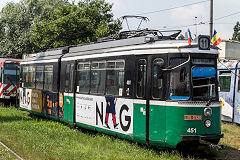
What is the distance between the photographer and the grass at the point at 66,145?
8674 millimetres

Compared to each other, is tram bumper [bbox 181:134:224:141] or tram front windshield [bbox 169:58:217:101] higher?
tram front windshield [bbox 169:58:217:101]

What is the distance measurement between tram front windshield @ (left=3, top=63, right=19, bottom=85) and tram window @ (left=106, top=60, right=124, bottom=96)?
1334cm

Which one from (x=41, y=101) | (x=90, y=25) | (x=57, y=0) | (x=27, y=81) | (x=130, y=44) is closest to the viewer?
(x=130, y=44)

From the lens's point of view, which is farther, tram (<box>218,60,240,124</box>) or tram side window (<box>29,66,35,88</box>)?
→ tram side window (<box>29,66,35,88</box>)

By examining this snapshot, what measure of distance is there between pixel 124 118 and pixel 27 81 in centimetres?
965

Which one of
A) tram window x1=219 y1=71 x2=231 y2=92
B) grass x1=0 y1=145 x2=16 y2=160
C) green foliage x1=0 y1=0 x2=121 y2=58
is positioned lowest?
grass x1=0 y1=145 x2=16 y2=160

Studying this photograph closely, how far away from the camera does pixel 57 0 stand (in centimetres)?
4753

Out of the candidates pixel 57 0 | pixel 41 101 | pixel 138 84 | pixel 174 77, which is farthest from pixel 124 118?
pixel 57 0

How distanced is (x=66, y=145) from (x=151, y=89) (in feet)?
10.4

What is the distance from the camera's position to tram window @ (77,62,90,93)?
12.0 metres

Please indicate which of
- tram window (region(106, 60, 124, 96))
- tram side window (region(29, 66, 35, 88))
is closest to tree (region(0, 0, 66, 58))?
tram side window (region(29, 66, 35, 88))

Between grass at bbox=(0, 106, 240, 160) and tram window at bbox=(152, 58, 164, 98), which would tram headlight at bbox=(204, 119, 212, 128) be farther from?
tram window at bbox=(152, 58, 164, 98)

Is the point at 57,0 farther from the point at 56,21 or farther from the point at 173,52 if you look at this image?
the point at 173,52

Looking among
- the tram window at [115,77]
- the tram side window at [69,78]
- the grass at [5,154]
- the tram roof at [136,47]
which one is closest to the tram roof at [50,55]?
the tram side window at [69,78]
